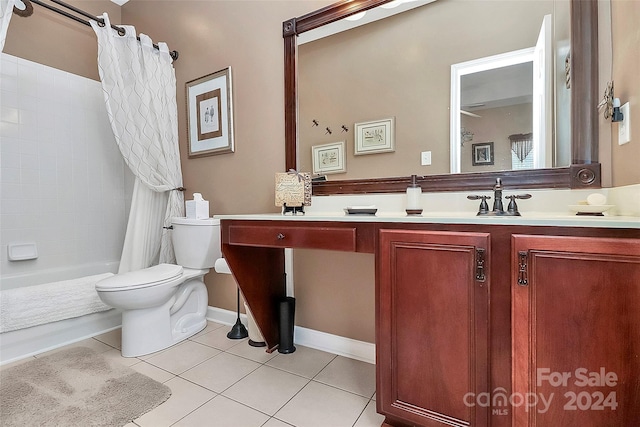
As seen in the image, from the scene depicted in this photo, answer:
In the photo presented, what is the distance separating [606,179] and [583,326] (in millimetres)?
681

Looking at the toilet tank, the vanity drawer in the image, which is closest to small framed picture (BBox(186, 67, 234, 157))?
the toilet tank

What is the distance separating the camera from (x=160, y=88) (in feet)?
7.43

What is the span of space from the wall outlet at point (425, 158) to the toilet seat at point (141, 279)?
1.58 metres

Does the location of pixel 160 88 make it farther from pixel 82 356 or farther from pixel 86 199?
pixel 82 356

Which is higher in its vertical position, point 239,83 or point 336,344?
point 239,83

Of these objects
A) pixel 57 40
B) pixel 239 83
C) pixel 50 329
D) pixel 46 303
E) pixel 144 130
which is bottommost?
pixel 50 329

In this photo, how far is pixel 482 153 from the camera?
1402mm

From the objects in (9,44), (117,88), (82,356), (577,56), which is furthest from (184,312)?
(577,56)

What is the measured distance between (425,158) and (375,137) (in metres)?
0.30

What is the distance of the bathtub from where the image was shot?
1.73m

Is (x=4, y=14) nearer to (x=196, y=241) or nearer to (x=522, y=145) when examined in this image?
(x=196, y=241)

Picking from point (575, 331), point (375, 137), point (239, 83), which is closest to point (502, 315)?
point (575, 331)

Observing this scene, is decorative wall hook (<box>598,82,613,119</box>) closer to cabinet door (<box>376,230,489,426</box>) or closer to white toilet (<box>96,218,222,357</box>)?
cabinet door (<box>376,230,489,426</box>)

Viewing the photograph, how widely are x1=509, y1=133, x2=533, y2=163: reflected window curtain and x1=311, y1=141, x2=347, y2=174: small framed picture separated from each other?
0.83 m
